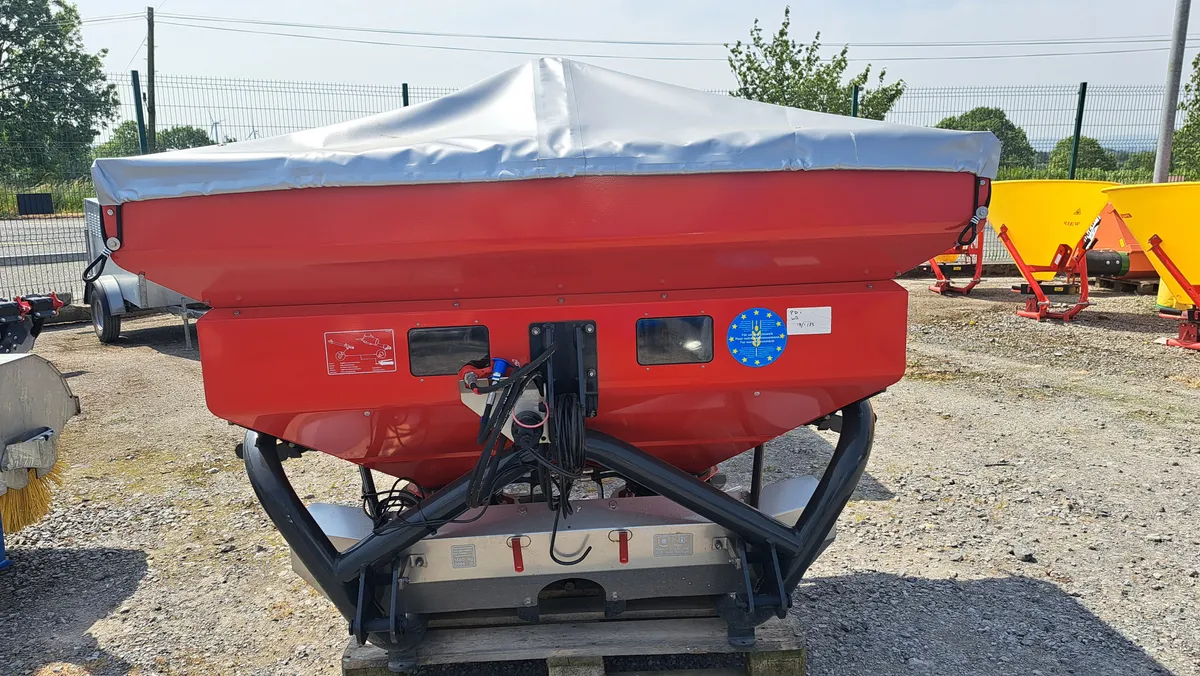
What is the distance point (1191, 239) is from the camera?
7.44 metres

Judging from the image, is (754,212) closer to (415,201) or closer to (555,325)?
(555,325)

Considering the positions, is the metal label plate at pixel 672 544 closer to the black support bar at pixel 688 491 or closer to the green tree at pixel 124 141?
the black support bar at pixel 688 491

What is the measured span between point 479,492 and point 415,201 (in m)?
0.79

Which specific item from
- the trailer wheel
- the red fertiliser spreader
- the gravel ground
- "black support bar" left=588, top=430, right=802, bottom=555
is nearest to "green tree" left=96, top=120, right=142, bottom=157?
the trailer wheel

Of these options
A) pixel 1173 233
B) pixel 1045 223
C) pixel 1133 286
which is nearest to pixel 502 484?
pixel 1173 233

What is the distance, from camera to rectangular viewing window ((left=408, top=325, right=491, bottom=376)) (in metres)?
2.29

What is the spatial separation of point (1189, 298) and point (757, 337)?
7.11m

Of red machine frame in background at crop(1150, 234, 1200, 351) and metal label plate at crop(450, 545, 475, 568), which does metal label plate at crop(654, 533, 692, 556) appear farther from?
red machine frame in background at crop(1150, 234, 1200, 351)

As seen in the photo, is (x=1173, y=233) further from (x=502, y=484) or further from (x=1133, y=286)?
(x=502, y=484)

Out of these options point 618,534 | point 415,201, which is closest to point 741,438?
point 618,534

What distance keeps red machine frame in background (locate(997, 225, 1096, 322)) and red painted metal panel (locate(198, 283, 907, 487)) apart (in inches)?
291

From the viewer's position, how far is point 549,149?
210 centimetres

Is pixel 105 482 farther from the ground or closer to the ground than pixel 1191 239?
closer to the ground

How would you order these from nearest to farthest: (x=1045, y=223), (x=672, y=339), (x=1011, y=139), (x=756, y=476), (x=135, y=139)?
(x=672, y=339) < (x=756, y=476) < (x=1045, y=223) < (x=135, y=139) < (x=1011, y=139)
